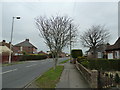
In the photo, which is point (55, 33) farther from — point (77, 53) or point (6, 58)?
point (6, 58)

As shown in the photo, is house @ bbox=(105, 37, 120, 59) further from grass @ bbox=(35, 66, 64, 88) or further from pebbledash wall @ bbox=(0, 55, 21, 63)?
pebbledash wall @ bbox=(0, 55, 21, 63)

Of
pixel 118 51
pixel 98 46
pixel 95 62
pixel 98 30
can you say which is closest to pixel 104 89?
pixel 95 62

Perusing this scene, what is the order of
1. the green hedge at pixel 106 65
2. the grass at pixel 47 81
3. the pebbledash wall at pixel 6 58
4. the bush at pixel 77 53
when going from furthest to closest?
the pebbledash wall at pixel 6 58 < the bush at pixel 77 53 < the green hedge at pixel 106 65 < the grass at pixel 47 81

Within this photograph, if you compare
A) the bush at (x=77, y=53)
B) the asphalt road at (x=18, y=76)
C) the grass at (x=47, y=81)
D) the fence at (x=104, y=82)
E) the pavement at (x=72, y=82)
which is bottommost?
the asphalt road at (x=18, y=76)

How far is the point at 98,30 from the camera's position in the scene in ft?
110

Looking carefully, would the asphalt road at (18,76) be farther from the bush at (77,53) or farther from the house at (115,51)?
the house at (115,51)

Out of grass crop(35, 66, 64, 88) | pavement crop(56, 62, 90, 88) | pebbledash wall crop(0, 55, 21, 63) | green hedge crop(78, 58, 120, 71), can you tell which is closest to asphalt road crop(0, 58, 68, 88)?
grass crop(35, 66, 64, 88)

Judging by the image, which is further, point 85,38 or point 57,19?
point 85,38

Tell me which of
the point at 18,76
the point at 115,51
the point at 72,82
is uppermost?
the point at 115,51

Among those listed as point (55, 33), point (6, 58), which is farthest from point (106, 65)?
point (6, 58)

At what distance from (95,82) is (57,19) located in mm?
8998

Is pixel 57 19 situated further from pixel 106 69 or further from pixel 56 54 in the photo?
pixel 106 69

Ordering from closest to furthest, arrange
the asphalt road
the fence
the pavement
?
1. the fence
2. the pavement
3. the asphalt road

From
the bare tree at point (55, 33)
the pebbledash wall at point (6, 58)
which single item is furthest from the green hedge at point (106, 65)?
the pebbledash wall at point (6, 58)
